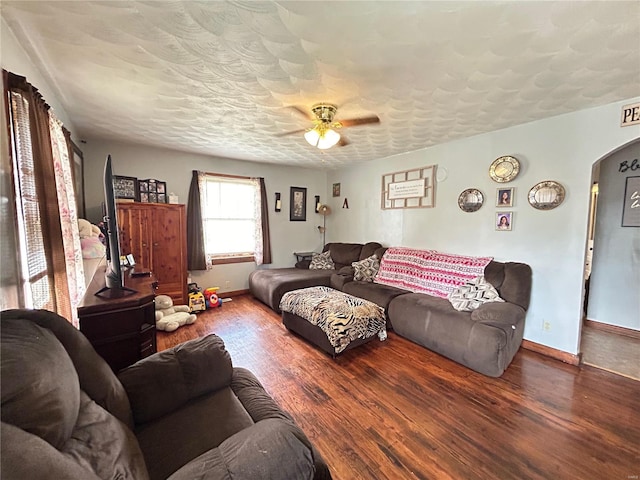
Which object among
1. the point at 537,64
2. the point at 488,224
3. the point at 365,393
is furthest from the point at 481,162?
the point at 365,393

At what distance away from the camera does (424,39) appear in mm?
1544

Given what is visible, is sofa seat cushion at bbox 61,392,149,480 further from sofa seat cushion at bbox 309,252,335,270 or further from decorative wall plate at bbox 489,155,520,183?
sofa seat cushion at bbox 309,252,335,270

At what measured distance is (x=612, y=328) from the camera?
133 inches

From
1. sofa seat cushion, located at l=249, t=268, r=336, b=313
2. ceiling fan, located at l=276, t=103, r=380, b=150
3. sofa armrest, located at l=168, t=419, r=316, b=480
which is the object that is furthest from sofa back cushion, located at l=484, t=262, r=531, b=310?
sofa armrest, located at l=168, t=419, r=316, b=480

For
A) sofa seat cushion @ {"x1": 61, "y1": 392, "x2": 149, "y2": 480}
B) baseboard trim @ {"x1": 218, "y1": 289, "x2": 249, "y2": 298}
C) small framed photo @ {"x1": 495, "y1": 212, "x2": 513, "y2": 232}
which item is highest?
small framed photo @ {"x1": 495, "y1": 212, "x2": 513, "y2": 232}

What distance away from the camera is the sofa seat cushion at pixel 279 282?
4.01 m

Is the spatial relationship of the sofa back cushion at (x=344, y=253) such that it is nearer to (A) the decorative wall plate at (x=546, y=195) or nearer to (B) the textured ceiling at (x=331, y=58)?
(B) the textured ceiling at (x=331, y=58)

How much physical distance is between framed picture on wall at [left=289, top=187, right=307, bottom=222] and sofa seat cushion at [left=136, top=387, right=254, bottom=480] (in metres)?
4.27

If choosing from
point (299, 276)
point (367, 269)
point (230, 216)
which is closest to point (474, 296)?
point (367, 269)

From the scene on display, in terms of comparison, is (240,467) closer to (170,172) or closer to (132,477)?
(132,477)

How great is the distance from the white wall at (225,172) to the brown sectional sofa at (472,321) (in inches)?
91.5

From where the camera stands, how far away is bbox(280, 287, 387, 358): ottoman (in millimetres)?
2650

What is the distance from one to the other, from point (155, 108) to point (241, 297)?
10.6 ft

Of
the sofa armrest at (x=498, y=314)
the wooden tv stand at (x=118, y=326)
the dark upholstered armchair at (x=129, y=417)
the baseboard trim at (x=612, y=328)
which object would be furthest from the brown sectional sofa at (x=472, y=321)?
the wooden tv stand at (x=118, y=326)
